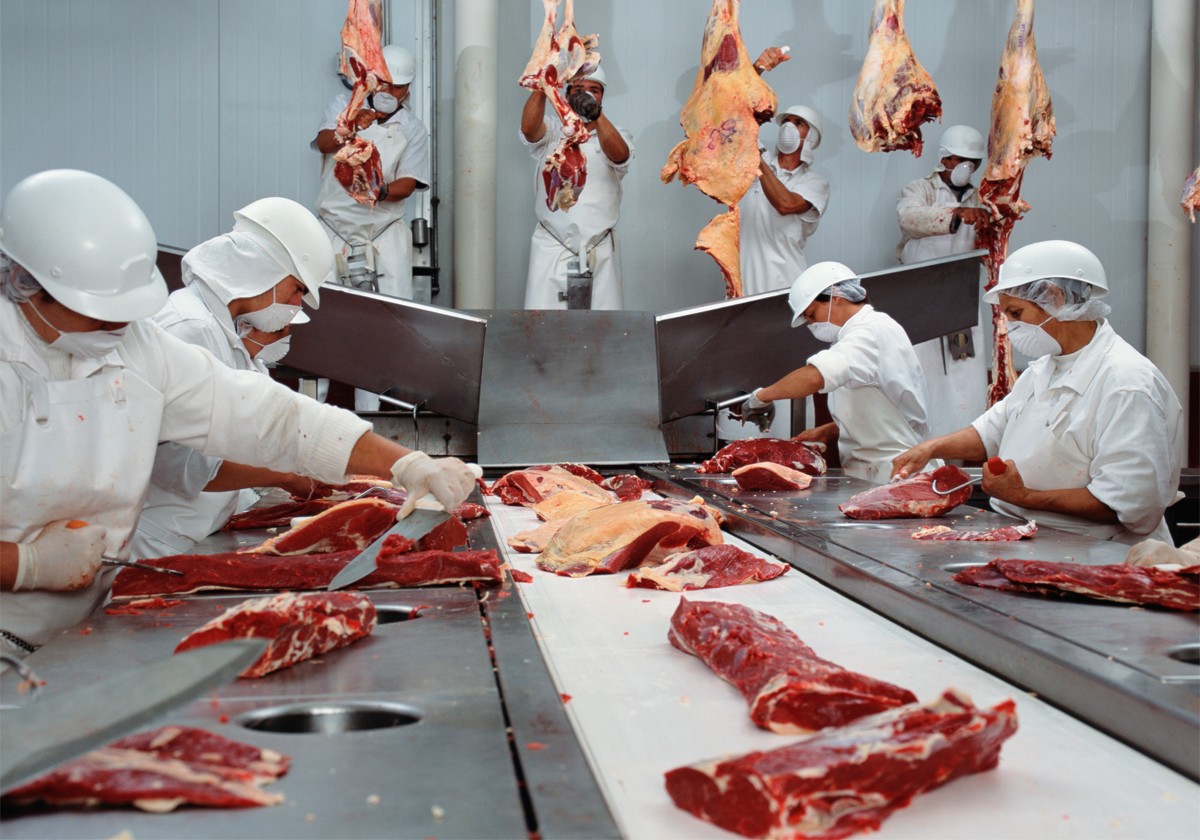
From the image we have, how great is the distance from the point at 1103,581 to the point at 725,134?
429 cm

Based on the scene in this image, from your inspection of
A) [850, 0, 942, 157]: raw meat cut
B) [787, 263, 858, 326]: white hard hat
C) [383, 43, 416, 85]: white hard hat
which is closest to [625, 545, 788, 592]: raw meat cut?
[787, 263, 858, 326]: white hard hat

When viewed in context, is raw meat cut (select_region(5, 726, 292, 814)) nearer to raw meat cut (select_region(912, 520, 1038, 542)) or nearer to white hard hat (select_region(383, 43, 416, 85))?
raw meat cut (select_region(912, 520, 1038, 542))

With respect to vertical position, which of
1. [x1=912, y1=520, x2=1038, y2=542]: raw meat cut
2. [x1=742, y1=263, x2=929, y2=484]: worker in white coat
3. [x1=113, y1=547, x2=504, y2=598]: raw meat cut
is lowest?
[x1=113, y1=547, x2=504, y2=598]: raw meat cut

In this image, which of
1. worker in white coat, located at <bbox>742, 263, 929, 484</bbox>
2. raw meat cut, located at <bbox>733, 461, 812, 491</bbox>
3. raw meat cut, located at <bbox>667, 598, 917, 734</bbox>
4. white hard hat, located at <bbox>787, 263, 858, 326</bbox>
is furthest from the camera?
white hard hat, located at <bbox>787, 263, 858, 326</bbox>

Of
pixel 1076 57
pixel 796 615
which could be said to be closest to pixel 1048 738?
pixel 796 615

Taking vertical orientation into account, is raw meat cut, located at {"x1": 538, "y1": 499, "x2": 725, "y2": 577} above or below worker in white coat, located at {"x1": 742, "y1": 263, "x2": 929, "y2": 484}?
below

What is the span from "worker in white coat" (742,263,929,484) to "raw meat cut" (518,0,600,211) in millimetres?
1385

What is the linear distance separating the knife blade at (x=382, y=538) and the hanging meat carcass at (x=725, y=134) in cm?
366

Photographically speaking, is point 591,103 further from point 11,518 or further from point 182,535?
point 11,518

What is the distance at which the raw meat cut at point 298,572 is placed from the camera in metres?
2.04

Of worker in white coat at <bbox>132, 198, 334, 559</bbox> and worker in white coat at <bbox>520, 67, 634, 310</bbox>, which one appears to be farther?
worker in white coat at <bbox>520, 67, 634, 310</bbox>

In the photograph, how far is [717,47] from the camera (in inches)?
227

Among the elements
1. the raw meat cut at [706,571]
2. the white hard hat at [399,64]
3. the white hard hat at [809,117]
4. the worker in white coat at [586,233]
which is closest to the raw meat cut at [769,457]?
the raw meat cut at [706,571]

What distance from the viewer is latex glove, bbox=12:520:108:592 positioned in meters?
1.95
